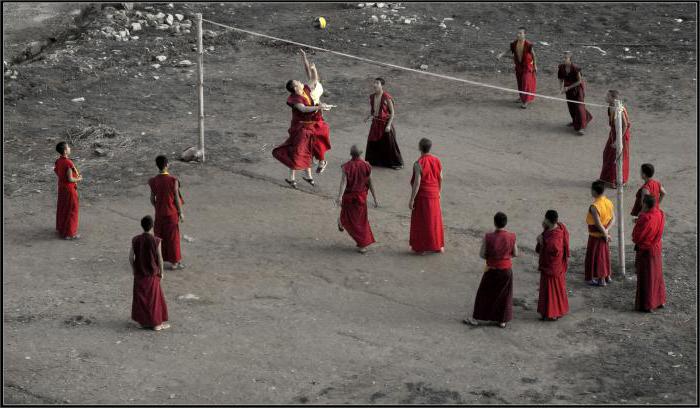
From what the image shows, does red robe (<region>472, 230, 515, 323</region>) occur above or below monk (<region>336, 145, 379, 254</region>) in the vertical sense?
below

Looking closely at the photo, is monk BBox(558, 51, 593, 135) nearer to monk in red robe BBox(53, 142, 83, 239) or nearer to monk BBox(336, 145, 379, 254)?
monk BBox(336, 145, 379, 254)

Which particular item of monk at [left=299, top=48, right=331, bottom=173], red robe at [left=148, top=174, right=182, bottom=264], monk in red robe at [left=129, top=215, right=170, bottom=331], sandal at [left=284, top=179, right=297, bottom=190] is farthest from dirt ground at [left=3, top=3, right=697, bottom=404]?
monk at [left=299, top=48, right=331, bottom=173]

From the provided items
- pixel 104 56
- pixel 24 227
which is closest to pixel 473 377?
pixel 24 227

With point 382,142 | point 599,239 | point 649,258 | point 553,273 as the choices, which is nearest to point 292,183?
point 382,142

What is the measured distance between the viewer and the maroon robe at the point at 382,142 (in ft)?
56.0

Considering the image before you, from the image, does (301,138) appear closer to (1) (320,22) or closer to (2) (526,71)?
(1) (320,22)

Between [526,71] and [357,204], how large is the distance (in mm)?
7100

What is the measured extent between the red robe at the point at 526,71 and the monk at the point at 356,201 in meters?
6.83

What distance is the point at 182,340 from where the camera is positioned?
38.9ft

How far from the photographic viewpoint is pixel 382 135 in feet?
56.4

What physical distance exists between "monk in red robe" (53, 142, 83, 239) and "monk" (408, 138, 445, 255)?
14.4 ft

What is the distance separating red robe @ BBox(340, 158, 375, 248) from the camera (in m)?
13.9

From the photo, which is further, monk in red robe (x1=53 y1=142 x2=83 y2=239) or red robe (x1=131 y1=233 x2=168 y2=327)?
monk in red robe (x1=53 y1=142 x2=83 y2=239)

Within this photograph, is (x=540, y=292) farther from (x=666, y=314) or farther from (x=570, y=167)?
(x=570, y=167)
